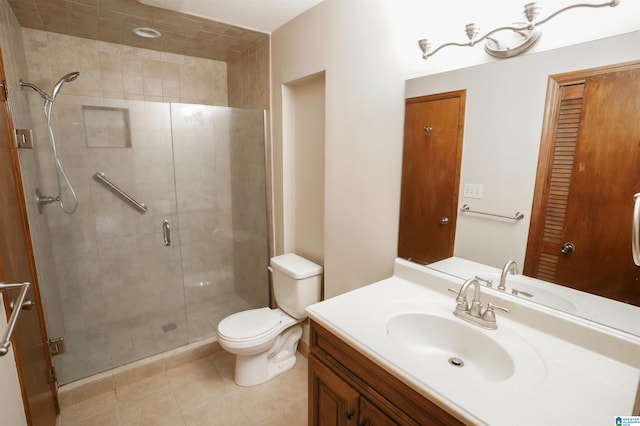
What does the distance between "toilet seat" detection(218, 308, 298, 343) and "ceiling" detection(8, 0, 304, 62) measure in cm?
194

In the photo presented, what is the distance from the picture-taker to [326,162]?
6.40 feet

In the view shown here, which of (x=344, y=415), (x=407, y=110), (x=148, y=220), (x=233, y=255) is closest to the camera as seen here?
(x=344, y=415)

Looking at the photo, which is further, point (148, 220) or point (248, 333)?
point (148, 220)

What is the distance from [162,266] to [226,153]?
1.01 metres

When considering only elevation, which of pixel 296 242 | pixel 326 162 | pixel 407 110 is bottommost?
pixel 296 242

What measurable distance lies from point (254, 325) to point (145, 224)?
111cm

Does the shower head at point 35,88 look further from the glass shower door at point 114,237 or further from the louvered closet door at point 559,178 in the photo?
the louvered closet door at point 559,178

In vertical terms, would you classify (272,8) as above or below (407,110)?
above

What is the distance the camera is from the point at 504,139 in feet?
3.90

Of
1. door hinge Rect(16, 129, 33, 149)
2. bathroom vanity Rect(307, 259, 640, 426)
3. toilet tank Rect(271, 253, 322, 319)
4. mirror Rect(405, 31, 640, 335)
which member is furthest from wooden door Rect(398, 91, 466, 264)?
door hinge Rect(16, 129, 33, 149)

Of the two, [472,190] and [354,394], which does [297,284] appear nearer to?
[354,394]

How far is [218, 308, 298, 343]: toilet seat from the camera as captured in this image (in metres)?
1.96

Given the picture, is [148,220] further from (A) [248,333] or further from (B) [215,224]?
(A) [248,333]

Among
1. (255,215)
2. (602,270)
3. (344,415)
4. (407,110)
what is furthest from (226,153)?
(602,270)
